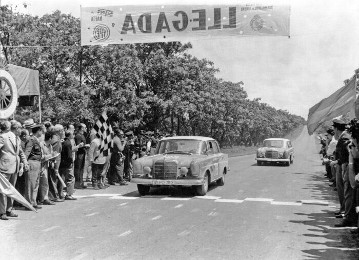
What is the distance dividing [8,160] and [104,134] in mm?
5766

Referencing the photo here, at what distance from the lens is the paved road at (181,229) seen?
230 inches

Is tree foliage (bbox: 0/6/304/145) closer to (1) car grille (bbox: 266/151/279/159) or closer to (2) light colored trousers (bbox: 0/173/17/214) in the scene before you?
(1) car grille (bbox: 266/151/279/159)

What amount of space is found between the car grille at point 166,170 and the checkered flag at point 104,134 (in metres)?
2.60

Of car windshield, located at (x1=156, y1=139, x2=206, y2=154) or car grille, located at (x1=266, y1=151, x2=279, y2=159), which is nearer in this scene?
car windshield, located at (x1=156, y1=139, x2=206, y2=154)

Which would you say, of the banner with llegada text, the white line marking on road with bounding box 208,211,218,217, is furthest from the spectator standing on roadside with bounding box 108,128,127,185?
the white line marking on road with bounding box 208,211,218,217

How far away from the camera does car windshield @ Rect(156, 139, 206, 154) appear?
12707mm

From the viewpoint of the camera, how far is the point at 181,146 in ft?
42.1

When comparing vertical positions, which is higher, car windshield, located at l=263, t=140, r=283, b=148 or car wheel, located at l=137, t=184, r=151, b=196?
car windshield, located at l=263, t=140, r=283, b=148

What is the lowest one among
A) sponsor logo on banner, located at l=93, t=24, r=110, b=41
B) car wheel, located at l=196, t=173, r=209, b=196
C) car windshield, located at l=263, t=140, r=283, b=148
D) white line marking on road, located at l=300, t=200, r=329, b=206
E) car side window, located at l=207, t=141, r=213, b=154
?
white line marking on road, located at l=300, t=200, r=329, b=206

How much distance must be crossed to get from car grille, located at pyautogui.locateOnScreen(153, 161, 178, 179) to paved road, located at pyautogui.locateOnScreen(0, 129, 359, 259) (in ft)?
1.93

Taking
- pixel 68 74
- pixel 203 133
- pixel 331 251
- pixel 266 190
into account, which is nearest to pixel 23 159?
pixel 331 251

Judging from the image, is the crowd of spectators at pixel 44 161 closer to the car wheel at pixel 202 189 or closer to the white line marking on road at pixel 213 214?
the car wheel at pixel 202 189

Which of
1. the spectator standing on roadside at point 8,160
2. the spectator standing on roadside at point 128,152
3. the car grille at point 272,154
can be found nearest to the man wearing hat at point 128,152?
the spectator standing on roadside at point 128,152

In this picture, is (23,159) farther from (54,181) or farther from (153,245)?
(153,245)
